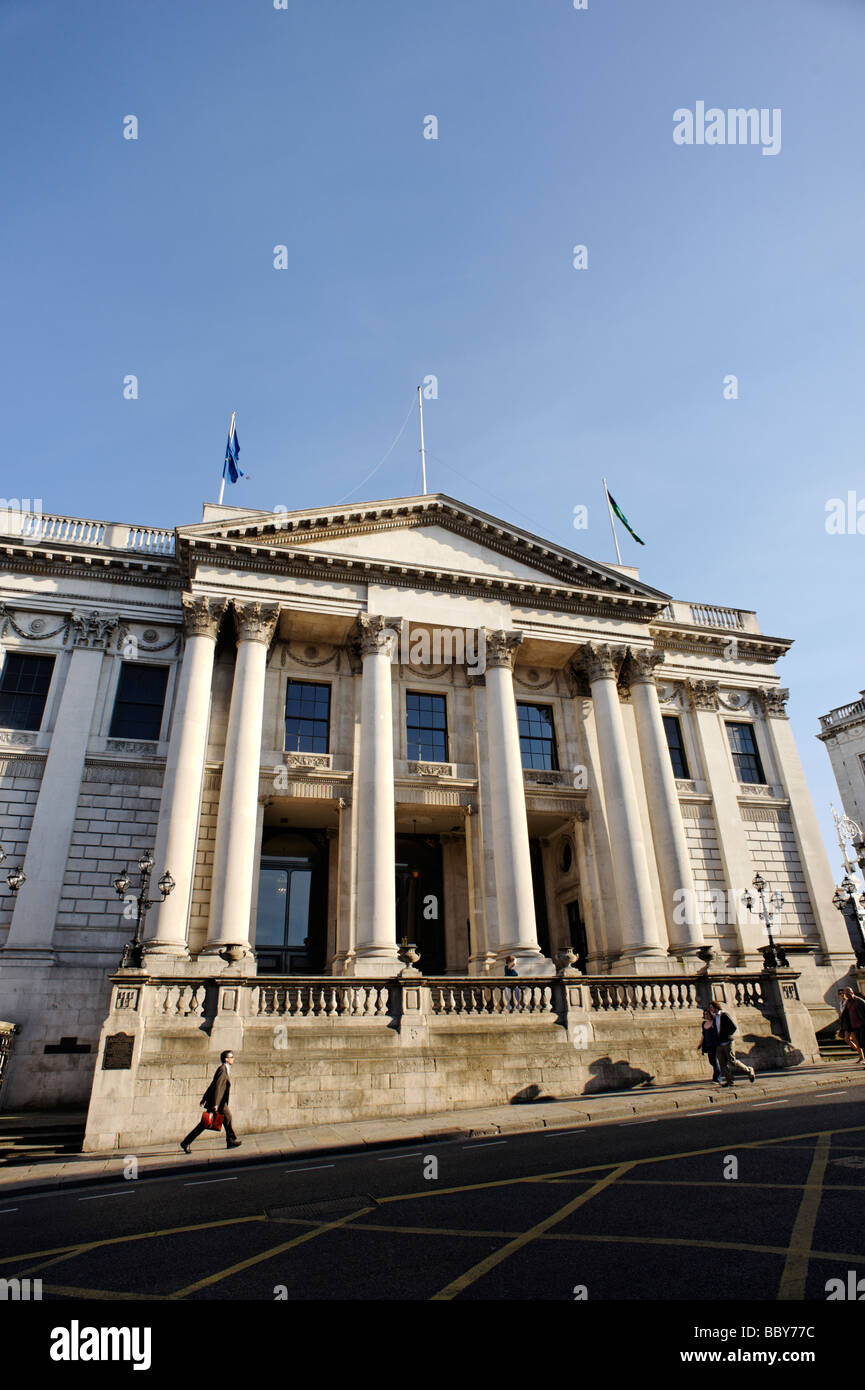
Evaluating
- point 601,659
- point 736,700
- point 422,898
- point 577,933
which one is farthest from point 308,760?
point 736,700

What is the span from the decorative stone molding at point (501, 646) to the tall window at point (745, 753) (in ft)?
37.8

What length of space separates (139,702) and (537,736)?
14088mm

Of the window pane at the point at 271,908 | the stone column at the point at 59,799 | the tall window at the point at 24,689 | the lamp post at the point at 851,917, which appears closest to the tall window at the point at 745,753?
the lamp post at the point at 851,917

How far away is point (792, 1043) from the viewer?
62.6ft

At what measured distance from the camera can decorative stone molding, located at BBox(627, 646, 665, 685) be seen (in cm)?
2844

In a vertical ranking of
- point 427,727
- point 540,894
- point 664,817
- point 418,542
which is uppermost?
point 418,542

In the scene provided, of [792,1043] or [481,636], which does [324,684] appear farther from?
[792,1043]

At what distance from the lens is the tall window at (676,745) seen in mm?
30891

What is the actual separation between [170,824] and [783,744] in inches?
978

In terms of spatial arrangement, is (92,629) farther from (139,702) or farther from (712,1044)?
(712,1044)

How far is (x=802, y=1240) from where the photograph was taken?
567 cm

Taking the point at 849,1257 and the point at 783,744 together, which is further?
the point at 783,744
